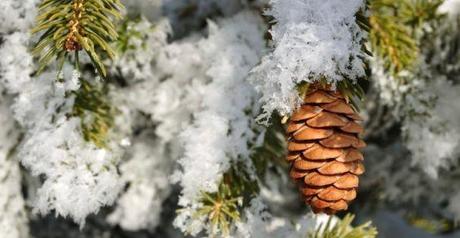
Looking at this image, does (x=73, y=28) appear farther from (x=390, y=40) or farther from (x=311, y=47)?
(x=390, y=40)

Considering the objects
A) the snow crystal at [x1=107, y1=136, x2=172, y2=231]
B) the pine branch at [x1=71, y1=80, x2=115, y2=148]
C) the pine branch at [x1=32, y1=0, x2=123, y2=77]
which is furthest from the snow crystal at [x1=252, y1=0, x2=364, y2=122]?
the snow crystal at [x1=107, y1=136, x2=172, y2=231]

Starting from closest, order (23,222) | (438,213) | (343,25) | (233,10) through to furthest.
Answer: (343,25)
(23,222)
(233,10)
(438,213)

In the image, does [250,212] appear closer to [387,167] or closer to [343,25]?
[343,25]

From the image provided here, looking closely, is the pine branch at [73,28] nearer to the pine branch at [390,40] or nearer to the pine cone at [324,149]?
the pine cone at [324,149]

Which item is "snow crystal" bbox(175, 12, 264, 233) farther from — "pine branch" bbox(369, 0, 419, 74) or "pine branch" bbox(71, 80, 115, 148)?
"pine branch" bbox(369, 0, 419, 74)

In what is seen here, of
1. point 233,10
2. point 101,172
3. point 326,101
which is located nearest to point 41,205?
point 101,172

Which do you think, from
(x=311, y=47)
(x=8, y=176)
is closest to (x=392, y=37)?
(x=311, y=47)
